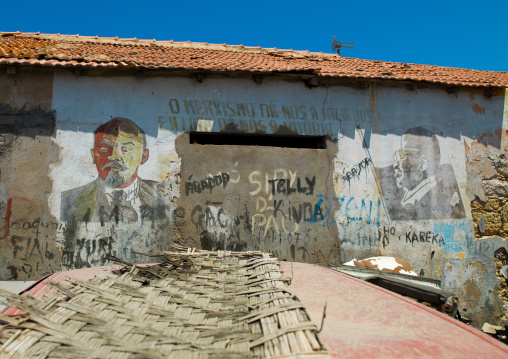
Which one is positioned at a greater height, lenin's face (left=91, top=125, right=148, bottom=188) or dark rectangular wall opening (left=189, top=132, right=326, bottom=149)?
dark rectangular wall opening (left=189, top=132, right=326, bottom=149)

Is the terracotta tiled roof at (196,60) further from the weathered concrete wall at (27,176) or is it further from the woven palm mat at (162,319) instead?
the woven palm mat at (162,319)

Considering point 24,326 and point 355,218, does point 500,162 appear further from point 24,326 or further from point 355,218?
point 24,326

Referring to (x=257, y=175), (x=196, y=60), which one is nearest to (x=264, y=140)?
(x=257, y=175)

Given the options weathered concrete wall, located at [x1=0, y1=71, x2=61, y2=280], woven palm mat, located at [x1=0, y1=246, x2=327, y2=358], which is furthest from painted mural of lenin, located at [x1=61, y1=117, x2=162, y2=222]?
woven palm mat, located at [x1=0, y1=246, x2=327, y2=358]

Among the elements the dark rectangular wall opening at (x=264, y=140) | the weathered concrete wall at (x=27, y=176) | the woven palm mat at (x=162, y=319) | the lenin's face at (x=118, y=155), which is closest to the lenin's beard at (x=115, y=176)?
the lenin's face at (x=118, y=155)

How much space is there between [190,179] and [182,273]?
430 cm

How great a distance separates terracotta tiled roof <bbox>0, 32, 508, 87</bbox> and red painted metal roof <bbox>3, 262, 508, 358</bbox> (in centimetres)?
517

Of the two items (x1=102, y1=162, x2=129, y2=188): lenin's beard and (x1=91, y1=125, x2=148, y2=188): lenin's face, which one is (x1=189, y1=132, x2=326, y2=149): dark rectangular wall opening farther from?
(x1=102, y1=162, x2=129, y2=188): lenin's beard

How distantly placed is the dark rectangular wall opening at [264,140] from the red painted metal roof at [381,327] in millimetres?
5073

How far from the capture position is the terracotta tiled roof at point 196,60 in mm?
7129

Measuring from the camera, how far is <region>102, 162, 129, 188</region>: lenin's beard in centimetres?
711

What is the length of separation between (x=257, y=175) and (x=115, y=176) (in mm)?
2609

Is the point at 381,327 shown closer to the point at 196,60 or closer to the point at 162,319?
the point at 162,319

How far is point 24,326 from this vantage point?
1.77m
